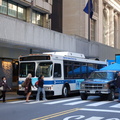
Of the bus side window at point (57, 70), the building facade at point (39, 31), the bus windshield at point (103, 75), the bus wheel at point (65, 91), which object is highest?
the building facade at point (39, 31)

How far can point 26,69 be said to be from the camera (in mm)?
18766

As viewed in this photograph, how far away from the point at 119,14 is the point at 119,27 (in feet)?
9.30

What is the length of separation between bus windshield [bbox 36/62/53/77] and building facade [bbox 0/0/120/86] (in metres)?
1.88

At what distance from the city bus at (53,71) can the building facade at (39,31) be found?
1.11 metres

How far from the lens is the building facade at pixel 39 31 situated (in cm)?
2208

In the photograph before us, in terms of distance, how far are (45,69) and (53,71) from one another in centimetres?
56

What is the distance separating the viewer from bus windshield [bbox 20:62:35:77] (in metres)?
18.6

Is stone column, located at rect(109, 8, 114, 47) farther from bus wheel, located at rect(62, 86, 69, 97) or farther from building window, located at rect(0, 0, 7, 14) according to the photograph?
bus wheel, located at rect(62, 86, 69, 97)

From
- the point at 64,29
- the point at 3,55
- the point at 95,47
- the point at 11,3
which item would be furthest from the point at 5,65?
the point at 64,29

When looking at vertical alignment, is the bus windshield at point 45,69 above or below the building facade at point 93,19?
below

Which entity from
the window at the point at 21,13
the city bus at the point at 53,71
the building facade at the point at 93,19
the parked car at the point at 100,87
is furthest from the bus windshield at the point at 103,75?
the building facade at the point at 93,19

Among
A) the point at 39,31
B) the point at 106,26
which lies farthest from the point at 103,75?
the point at 106,26

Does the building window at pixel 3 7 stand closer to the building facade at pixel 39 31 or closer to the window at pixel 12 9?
the building facade at pixel 39 31

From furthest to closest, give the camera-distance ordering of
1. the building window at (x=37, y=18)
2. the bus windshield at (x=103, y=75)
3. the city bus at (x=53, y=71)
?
the building window at (x=37, y=18) < the city bus at (x=53, y=71) < the bus windshield at (x=103, y=75)
